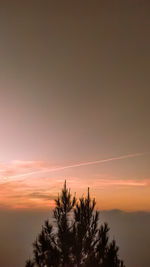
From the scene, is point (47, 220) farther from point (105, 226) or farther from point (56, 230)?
point (105, 226)

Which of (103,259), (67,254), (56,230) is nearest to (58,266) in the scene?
(67,254)

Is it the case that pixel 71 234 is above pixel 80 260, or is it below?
above

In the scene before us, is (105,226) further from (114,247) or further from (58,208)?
(58,208)

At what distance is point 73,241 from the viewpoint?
55.3 feet

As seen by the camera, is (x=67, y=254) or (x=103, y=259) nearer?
(x=103, y=259)

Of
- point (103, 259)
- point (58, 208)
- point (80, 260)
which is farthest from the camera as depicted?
point (58, 208)

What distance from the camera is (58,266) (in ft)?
55.8

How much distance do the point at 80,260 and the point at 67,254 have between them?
881 mm

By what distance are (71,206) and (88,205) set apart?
4.15ft

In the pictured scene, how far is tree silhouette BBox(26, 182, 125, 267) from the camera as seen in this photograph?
16.3 metres

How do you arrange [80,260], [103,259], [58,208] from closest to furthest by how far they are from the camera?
[103,259]
[80,260]
[58,208]

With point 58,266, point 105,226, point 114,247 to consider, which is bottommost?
point 58,266

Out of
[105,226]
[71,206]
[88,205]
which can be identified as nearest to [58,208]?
[71,206]

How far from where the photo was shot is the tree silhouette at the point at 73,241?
1627 centimetres
